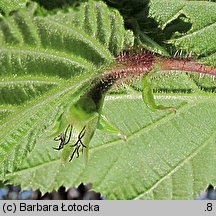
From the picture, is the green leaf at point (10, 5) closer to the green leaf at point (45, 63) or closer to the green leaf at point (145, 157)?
the green leaf at point (45, 63)

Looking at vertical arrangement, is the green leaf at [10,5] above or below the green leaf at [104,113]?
above

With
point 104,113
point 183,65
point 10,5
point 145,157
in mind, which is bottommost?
point 145,157

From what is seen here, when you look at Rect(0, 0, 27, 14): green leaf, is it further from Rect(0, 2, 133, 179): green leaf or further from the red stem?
the red stem

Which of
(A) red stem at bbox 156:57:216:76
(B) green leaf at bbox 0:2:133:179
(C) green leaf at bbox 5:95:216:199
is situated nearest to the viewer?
(B) green leaf at bbox 0:2:133:179

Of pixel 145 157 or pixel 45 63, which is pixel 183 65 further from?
pixel 145 157

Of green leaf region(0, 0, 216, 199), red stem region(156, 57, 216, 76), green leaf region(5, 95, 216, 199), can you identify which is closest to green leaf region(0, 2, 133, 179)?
green leaf region(0, 0, 216, 199)

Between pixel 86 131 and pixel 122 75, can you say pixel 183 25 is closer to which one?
pixel 122 75

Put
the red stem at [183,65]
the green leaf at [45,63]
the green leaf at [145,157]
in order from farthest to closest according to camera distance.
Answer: the green leaf at [145,157] → the red stem at [183,65] → the green leaf at [45,63]

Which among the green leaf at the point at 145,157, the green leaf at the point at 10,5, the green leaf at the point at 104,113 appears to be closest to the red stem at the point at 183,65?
the green leaf at the point at 104,113

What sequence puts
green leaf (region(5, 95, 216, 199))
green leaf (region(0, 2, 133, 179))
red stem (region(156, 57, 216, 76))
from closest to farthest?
green leaf (region(0, 2, 133, 179)) < red stem (region(156, 57, 216, 76)) < green leaf (region(5, 95, 216, 199))

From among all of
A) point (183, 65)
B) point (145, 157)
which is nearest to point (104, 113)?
point (145, 157)

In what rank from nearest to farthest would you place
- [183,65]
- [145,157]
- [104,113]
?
[183,65], [104,113], [145,157]
